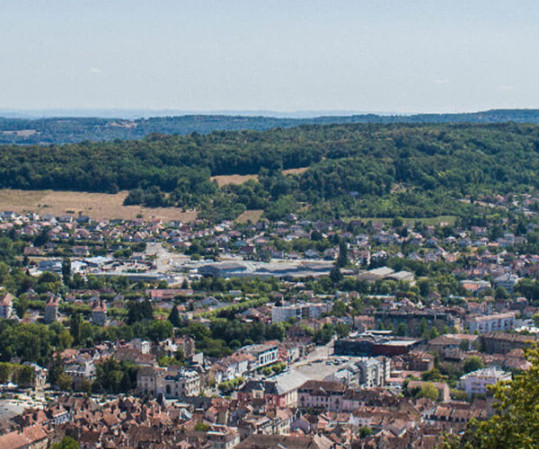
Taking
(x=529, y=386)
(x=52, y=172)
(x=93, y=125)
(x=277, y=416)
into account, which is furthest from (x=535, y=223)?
(x=93, y=125)

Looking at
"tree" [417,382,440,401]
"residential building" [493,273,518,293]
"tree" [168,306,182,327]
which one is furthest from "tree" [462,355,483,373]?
"residential building" [493,273,518,293]

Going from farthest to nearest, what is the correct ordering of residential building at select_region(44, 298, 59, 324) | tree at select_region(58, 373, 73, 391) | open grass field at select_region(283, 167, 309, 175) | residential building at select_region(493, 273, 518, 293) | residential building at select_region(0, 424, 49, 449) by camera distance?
open grass field at select_region(283, 167, 309, 175) → residential building at select_region(493, 273, 518, 293) → residential building at select_region(44, 298, 59, 324) → tree at select_region(58, 373, 73, 391) → residential building at select_region(0, 424, 49, 449)

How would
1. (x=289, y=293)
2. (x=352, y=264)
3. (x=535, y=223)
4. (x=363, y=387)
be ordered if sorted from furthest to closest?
(x=535, y=223)
(x=352, y=264)
(x=289, y=293)
(x=363, y=387)

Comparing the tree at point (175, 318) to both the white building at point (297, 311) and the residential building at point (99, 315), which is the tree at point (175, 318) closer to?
the residential building at point (99, 315)

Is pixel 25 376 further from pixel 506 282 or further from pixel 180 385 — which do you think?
pixel 506 282

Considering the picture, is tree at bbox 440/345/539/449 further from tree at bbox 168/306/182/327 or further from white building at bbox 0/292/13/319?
white building at bbox 0/292/13/319

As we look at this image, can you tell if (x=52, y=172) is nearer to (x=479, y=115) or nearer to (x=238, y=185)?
(x=238, y=185)

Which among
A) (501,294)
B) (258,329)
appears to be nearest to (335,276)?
(501,294)
